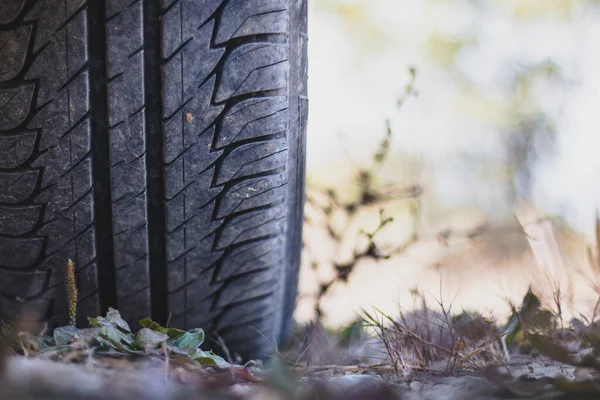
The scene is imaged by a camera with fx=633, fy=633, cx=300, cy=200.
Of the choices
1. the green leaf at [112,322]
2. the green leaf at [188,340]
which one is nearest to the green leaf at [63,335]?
the green leaf at [112,322]

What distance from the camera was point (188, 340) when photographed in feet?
3.87

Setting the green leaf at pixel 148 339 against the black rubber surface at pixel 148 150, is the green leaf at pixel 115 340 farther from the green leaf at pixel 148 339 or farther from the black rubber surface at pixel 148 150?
the black rubber surface at pixel 148 150

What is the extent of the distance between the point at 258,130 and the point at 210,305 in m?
0.42

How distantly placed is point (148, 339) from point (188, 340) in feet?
0.30

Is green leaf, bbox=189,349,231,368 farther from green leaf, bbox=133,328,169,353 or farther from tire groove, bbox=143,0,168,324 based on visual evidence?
tire groove, bbox=143,0,168,324

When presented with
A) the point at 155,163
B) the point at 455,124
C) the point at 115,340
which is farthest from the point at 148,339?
the point at 455,124

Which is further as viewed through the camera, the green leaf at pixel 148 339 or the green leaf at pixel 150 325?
the green leaf at pixel 150 325

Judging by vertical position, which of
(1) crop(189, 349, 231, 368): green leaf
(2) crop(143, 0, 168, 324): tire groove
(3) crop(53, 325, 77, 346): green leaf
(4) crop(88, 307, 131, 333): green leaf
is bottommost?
(1) crop(189, 349, 231, 368): green leaf

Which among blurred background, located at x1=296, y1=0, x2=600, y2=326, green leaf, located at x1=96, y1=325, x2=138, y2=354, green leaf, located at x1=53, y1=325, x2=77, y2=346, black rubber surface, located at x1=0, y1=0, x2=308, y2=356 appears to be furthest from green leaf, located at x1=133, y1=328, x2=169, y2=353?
blurred background, located at x1=296, y1=0, x2=600, y2=326

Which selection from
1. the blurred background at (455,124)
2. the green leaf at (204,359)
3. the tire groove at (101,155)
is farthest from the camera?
the blurred background at (455,124)

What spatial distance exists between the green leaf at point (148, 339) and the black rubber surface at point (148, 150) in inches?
8.9

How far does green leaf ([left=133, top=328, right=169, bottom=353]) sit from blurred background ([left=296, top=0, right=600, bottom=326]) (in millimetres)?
1128

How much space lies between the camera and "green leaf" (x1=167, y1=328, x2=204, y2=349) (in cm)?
116

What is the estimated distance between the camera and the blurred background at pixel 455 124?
2682 millimetres
